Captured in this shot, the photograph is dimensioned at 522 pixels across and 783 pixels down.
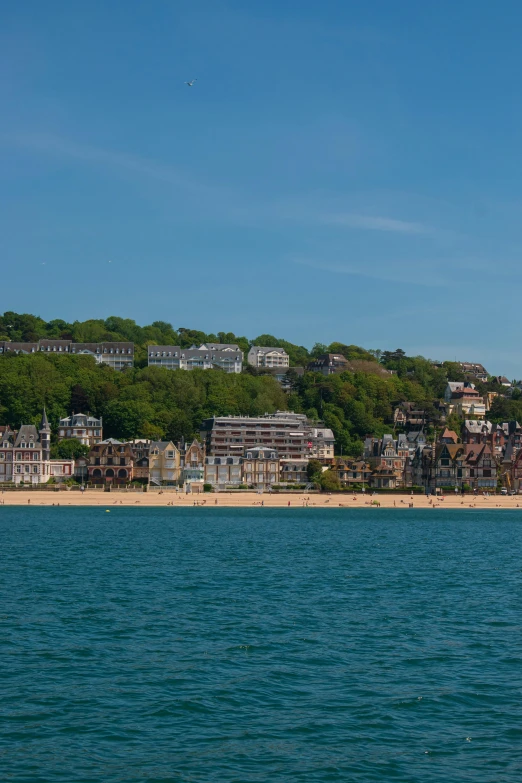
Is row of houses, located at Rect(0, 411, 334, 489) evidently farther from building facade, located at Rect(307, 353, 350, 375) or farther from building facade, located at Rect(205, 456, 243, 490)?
building facade, located at Rect(307, 353, 350, 375)

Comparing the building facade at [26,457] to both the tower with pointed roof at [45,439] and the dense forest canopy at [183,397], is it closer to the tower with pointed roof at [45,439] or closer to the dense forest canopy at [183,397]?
the tower with pointed roof at [45,439]

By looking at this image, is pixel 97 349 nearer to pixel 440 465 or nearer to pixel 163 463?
pixel 163 463

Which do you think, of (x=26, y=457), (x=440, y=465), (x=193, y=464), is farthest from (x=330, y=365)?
(x=26, y=457)

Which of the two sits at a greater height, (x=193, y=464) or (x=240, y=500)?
(x=193, y=464)

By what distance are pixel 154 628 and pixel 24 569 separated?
645 inches

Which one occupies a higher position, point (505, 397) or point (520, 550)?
point (505, 397)

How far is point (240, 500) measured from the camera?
112438 mm

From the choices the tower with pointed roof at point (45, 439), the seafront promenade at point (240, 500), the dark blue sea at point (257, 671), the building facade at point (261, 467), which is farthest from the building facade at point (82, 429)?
the dark blue sea at point (257, 671)

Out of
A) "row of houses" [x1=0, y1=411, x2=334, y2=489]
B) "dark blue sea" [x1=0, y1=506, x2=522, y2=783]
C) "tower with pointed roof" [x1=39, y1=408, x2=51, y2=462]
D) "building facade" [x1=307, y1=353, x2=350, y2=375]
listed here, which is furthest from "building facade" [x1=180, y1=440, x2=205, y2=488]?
"dark blue sea" [x1=0, y1=506, x2=522, y2=783]

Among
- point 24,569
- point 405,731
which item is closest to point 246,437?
point 24,569

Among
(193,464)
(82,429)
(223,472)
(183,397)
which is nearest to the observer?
(193,464)

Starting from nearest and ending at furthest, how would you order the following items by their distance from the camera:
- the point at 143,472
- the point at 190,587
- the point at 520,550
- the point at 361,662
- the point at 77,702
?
the point at 77,702 → the point at 361,662 → the point at 190,587 → the point at 520,550 → the point at 143,472

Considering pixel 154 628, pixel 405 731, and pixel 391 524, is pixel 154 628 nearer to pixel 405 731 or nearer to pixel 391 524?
pixel 405 731

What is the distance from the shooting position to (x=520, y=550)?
5994 cm
